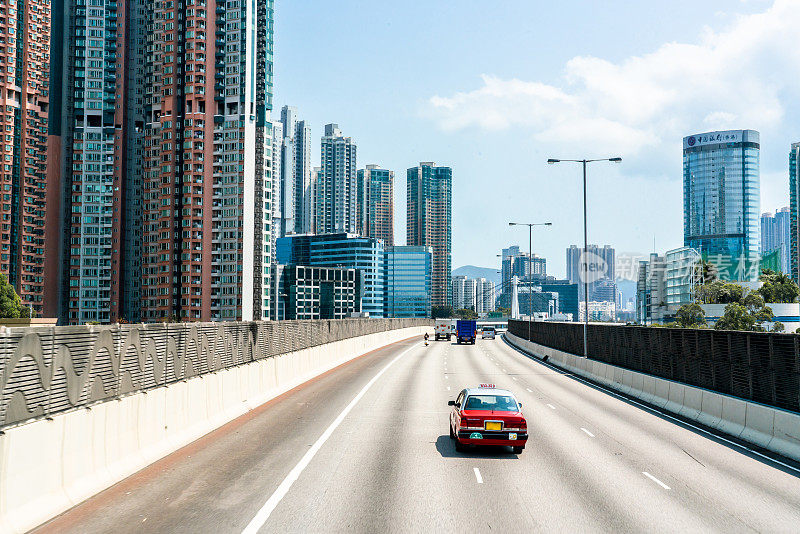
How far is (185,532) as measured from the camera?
10.1 m

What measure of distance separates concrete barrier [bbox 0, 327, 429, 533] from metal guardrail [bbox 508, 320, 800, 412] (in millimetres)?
14893

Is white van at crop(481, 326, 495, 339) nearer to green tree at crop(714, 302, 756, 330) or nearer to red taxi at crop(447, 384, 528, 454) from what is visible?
green tree at crop(714, 302, 756, 330)

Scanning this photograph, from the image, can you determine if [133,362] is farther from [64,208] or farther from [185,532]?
[64,208]

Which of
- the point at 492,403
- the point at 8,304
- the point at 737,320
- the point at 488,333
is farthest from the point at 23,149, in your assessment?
the point at 492,403

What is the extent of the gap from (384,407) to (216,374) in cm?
654

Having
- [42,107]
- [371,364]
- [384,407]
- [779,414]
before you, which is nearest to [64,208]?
[42,107]

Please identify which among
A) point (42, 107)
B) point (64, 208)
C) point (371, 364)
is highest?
point (42, 107)

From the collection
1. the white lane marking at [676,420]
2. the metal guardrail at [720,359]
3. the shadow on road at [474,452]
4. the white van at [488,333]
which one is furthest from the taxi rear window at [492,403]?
the white van at [488,333]

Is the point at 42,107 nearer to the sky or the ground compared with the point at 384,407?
nearer to the sky

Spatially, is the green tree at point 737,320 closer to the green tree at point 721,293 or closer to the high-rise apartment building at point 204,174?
the green tree at point 721,293

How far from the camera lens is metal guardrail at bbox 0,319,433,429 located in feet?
34.8

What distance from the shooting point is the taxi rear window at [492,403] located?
17094 mm

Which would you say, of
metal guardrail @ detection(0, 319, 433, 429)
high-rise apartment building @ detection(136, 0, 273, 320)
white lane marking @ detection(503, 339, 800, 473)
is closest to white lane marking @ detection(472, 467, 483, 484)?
white lane marking @ detection(503, 339, 800, 473)

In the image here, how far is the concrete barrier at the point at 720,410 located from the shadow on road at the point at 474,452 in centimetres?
657
